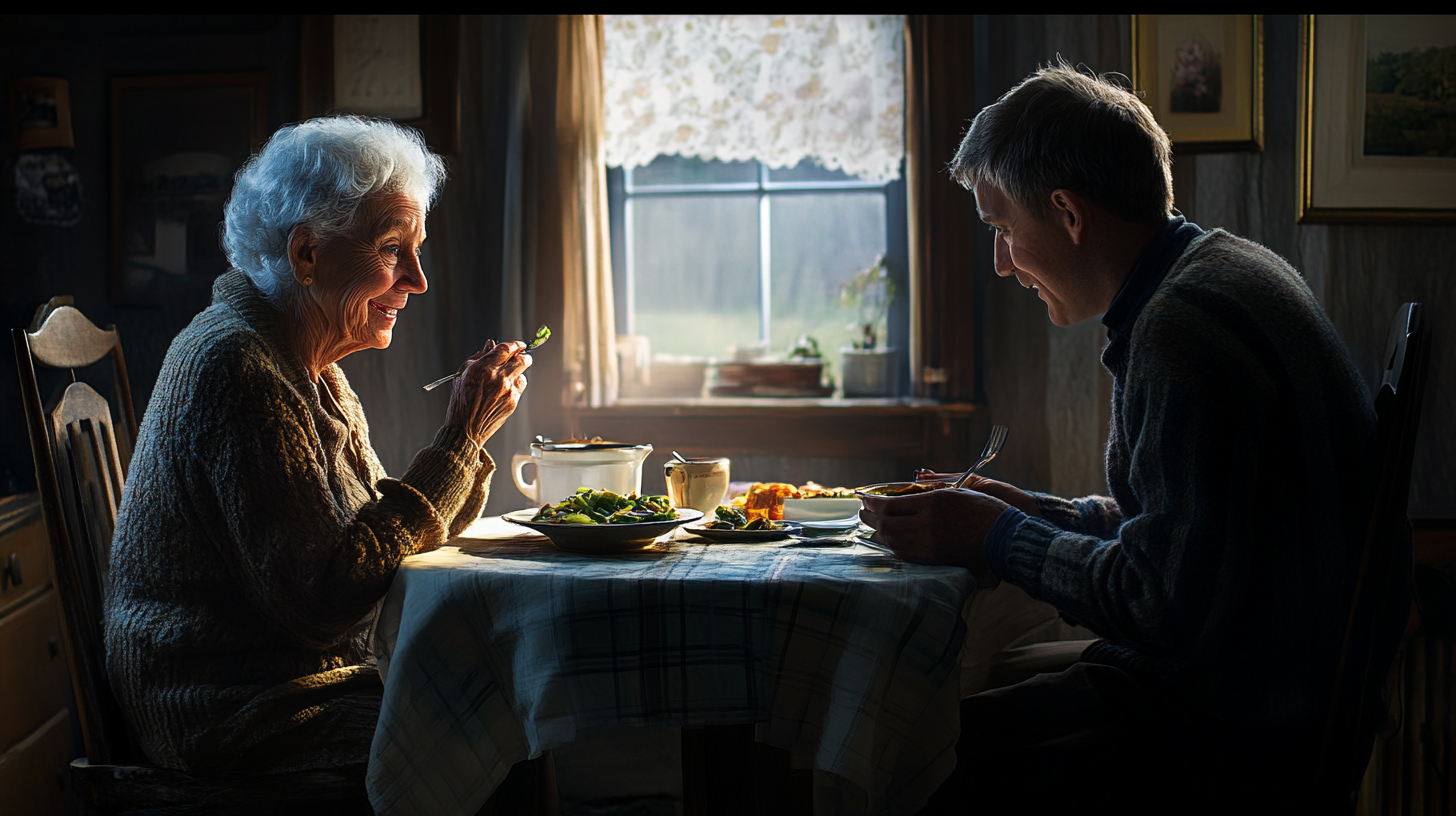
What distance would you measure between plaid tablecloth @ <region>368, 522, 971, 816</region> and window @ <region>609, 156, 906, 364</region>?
2203 millimetres

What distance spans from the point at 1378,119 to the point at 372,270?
2.93m

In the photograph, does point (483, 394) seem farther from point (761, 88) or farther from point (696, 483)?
point (761, 88)

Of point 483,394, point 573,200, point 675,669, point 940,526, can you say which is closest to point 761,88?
point 573,200

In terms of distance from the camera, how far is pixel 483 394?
1.59 meters

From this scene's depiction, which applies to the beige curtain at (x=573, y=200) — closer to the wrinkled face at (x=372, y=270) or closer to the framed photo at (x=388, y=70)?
the framed photo at (x=388, y=70)

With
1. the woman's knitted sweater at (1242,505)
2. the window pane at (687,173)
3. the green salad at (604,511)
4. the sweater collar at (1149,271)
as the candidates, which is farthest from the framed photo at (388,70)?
the woman's knitted sweater at (1242,505)

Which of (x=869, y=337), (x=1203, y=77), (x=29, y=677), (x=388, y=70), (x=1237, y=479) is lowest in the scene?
(x=29, y=677)

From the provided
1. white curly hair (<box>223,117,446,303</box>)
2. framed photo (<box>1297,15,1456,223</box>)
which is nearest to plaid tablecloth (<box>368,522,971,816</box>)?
white curly hair (<box>223,117,446,303</box>)

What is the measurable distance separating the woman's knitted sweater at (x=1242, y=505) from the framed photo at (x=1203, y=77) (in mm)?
1987

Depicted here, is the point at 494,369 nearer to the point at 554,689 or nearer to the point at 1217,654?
the point at 554,689

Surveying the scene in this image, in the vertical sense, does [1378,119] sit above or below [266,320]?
above

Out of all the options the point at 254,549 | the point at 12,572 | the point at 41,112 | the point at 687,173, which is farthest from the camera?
the point at 687,173

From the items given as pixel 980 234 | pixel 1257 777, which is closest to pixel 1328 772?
pixel 1257 777

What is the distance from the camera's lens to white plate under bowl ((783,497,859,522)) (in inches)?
66.0
